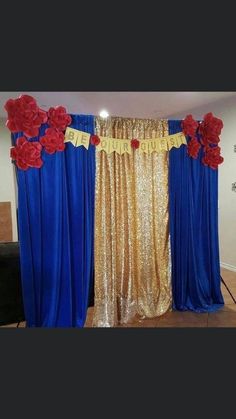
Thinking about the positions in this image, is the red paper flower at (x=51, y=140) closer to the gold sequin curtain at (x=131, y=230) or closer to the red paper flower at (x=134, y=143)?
the gold sequin curtain at (x=131, y=230)

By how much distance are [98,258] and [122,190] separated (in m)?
0.65

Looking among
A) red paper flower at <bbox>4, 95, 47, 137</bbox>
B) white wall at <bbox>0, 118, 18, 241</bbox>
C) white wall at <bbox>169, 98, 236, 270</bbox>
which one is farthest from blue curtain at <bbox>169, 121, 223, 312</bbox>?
white wall at <bbox>0, 118, 18, 241</bbox>

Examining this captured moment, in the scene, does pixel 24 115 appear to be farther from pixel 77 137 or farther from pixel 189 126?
pixel 189 126

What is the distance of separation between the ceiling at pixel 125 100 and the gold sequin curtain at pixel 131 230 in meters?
1.35

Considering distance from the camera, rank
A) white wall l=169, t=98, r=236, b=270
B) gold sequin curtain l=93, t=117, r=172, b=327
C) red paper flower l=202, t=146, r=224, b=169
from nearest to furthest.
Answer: gold sequin curtain l=93, t=117, r=172, b=327 < red paper flower l=202, t=146, r=224, b=169 < white wall l=169, t=98, r=236, b=270

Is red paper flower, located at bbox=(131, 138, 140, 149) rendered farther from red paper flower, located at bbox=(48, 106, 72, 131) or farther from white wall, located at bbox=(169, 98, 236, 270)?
white wall, located at bbox=(169, 98, 236, 270)

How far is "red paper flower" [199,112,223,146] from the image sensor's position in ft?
8.81

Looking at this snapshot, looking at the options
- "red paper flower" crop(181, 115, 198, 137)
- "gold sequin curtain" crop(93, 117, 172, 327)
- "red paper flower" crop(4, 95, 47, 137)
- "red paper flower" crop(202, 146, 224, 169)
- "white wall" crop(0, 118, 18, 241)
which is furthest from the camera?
"white wall" crop(0, 118, 18, 241)

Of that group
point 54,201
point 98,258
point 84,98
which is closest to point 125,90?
point 84,98

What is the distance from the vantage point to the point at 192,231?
276 centimetres

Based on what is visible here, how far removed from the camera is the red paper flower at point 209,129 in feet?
8.81

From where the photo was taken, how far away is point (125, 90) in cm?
343

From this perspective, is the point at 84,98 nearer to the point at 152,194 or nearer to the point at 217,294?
the point at 152,194

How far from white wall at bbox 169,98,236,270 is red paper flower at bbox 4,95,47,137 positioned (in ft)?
9.75
